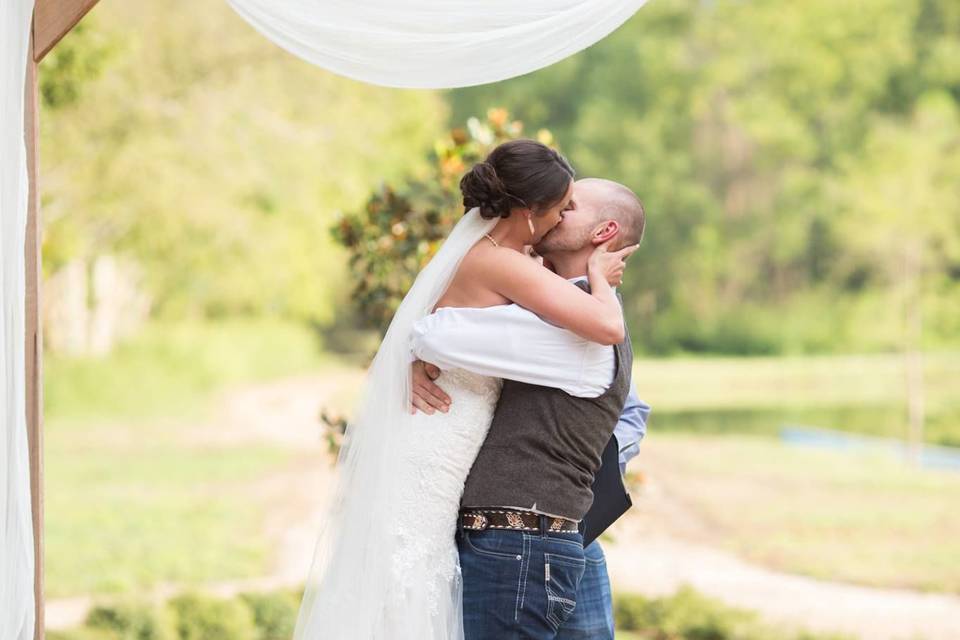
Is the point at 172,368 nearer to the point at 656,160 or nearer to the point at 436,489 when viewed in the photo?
the point at 656,160

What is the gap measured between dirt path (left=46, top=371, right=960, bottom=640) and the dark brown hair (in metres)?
3.06

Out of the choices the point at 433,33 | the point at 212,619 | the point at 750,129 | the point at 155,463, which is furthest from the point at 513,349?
the point at 750,129

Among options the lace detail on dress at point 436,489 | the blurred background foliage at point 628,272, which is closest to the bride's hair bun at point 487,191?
the lace detail on dress at point 436,489

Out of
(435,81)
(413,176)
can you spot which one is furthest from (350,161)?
(435,81)

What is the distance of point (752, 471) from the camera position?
14039 mm

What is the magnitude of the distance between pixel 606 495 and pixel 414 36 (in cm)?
106

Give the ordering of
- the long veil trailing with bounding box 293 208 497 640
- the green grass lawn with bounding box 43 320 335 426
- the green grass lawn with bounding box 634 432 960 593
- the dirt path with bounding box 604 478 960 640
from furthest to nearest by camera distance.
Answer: the green grass lawn with bounding box 43 320 335 426 < the green grass lawn with bounding box 634 432 960 593 < the dirt path with bounding box 604 478 960 640 < the long veil trailing with bounding box 293 208 497 640

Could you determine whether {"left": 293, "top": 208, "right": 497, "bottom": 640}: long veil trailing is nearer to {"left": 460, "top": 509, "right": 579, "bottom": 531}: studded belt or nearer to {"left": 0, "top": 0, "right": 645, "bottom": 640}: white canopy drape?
{"left": 460, "top": 509, "right": 579, "bottom": 531}: studded belt

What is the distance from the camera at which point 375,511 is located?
2203mm

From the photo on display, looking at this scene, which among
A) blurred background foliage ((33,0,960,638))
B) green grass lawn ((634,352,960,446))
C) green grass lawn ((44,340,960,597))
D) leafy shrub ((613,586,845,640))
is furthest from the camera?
green grass lawn ((634,352,960,446))

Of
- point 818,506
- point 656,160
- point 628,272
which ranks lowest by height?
point 818,506

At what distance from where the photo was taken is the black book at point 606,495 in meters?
2.27

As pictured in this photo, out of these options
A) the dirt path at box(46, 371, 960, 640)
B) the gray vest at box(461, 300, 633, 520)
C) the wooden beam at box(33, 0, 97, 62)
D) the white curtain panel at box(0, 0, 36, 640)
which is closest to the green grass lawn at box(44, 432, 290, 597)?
the dirt path at box(46, 371, 960, 640)

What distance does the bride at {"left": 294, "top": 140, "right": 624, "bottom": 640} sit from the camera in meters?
2.11
